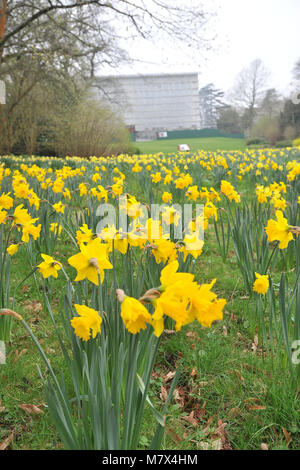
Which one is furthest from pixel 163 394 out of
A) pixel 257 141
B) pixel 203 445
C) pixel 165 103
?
pixel 165 103

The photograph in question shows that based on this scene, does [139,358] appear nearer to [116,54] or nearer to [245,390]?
[245,390]

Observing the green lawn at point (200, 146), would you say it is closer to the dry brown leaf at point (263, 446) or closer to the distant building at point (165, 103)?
the distant building at point (165, 103)

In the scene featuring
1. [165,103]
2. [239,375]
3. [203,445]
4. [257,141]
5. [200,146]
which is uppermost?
[165,103]

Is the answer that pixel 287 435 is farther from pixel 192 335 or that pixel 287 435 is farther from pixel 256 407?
pixel 192 335

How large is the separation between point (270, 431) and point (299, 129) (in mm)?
30372

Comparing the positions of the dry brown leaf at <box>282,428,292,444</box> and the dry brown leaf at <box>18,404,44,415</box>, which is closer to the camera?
the dry brown leaf at <box>282,428,292,444</box>

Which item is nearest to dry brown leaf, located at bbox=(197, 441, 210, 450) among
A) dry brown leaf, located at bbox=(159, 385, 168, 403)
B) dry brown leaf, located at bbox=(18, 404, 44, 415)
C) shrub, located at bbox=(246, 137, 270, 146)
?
dry brown leaf, located at bbox=(159, 385, 168, 403)

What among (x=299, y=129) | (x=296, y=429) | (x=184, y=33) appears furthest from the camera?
(x=299, y=129)

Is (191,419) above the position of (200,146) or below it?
below

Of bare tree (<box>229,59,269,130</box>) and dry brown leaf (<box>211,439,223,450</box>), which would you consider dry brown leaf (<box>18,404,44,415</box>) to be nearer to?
dry brown leaf (<box>211,439,223,450</box>)

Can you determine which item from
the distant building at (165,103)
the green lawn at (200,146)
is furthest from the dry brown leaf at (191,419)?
the distant building at (165,103)

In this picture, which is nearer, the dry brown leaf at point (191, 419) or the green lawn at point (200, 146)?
the dry brown leaf at point (191, 419)

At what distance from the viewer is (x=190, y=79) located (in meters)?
58.6
